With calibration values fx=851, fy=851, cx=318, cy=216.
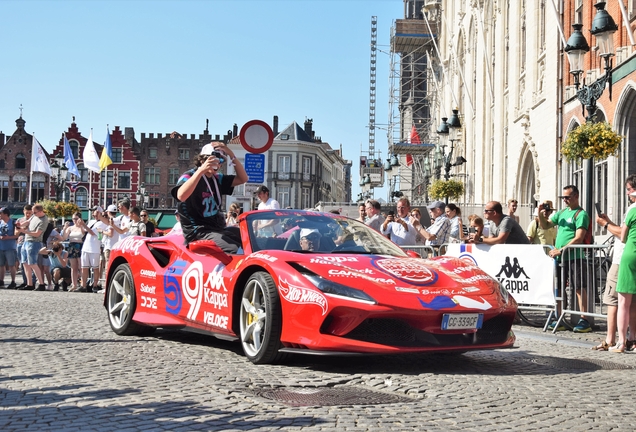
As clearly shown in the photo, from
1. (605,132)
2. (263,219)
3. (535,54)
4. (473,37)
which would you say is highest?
(473,37)

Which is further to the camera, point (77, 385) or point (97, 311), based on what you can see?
point (97, 311)

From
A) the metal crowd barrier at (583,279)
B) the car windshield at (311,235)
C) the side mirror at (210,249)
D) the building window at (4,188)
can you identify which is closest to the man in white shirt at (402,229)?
Answer: the metal crowd barrier at (583,279)

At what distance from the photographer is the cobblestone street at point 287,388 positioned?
4.65m

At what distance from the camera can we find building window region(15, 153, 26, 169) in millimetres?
101188

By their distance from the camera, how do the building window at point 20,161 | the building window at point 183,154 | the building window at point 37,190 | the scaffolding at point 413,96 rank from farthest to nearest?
the building window at point 183,154, the building window at point 20,161, the building window at point 37,190, the scaffolding at point 413,96

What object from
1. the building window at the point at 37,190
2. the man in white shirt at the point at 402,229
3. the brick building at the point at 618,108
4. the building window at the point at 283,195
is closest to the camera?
the man in white shirt at the point at 402,229

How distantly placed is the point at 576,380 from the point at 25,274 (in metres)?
15.5

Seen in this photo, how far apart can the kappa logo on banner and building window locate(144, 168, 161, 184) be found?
100 meters

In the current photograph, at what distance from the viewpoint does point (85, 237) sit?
1875cm

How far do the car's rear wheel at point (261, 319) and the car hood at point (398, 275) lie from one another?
361 mm

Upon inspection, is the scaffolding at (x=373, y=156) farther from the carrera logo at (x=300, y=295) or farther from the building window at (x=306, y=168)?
the carrera logo at (x=300, y=295)

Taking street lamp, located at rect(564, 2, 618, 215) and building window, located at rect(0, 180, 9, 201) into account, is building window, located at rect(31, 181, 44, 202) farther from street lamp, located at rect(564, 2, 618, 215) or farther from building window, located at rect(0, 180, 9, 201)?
street lamp, located at rect(564, 2, 618, 215)

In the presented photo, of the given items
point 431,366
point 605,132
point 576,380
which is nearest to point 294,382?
point 431,366

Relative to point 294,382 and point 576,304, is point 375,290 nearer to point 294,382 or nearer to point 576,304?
point 294,382
